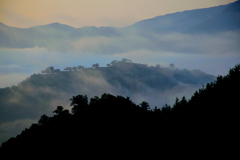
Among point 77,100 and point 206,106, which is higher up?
point 77,100

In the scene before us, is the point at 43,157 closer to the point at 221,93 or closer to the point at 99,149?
the point at 99,149

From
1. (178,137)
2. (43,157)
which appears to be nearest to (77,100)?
(43,157)

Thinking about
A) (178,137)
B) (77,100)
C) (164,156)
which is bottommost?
(164,156)

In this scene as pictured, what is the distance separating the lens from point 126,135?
95.5 ft

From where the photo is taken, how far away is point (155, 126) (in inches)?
1199

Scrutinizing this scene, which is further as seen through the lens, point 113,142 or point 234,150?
point 113,142

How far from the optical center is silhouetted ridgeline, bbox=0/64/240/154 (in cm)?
2556

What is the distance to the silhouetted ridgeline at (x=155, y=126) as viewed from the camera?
25.6m

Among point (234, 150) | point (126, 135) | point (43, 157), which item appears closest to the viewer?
point (234, 150)

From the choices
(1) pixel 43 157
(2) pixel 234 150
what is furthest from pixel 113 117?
(2) pixel 234 150

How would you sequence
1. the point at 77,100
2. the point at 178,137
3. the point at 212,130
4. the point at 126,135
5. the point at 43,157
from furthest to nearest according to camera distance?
the point at 77,100 < the point at 43,157 < the point at 126,135 < the point at 178,137 < the point at 212,130

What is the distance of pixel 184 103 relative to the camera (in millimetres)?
34062

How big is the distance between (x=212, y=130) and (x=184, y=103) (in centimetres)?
913

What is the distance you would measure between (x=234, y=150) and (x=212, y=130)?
3732mm
